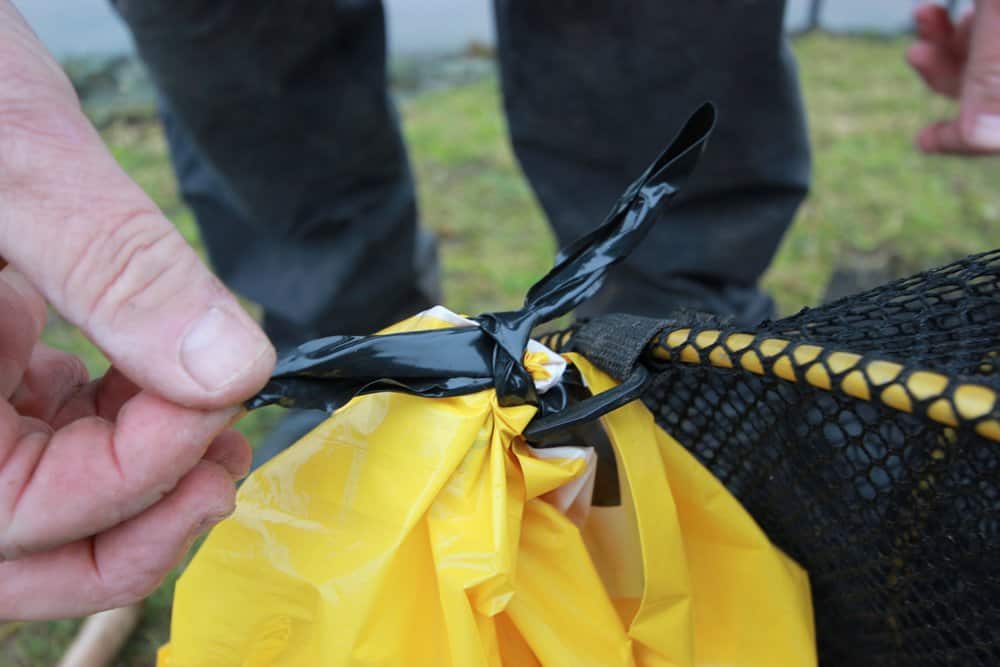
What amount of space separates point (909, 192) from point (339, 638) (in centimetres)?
187

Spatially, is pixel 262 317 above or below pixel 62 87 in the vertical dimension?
below

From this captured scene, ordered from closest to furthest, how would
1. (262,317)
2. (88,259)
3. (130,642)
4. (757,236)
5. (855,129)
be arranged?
(88,259) → (130,642) → (757,236) → (262,317) → (855,129)

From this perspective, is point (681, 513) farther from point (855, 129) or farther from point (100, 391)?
point (855, 129)

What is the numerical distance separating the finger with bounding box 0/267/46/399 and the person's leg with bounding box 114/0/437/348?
1.97ft

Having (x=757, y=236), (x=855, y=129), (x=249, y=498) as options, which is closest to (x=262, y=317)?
(x=757, y=236)

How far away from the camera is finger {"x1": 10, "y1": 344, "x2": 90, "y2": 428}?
0.58 metres

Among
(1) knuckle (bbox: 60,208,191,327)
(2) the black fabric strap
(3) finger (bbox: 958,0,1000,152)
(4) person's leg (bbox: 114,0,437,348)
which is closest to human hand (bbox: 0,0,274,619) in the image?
(1) knuckle (bbox: 60,208,191,327)

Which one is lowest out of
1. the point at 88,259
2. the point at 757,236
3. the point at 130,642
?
the point at 130,642

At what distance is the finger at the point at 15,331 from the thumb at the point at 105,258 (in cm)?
15

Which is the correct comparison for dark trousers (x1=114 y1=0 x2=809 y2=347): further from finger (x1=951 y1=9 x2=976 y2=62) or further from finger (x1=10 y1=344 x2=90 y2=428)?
finger (x1=10 y1=344 x2=90 y2=428)

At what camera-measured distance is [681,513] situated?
23.0 inches

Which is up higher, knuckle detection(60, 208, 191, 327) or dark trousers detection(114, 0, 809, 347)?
knuckle detection(60, 208, 191, 327)

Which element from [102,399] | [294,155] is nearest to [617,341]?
[102,399]

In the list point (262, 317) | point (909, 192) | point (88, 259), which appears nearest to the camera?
point (88, 259)
